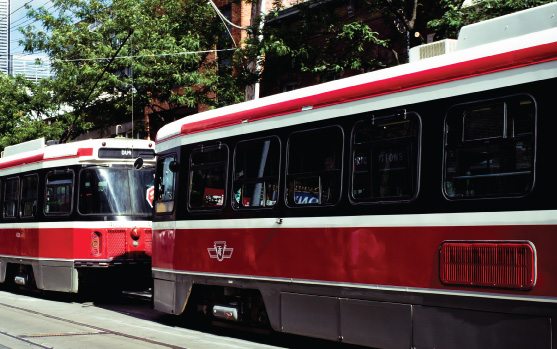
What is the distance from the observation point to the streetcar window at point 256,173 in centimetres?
948

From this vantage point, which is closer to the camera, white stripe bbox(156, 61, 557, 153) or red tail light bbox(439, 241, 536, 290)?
red tail light bbox(439, 241, 536, 290)

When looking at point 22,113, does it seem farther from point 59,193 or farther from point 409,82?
point 409,82

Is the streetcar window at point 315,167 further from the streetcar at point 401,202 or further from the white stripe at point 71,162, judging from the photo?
the white stripe at point 71,162

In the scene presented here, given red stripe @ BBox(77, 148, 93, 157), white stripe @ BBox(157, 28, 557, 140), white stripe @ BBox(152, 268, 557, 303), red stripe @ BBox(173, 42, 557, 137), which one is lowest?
white stripe @ BBox(152, 268, 557, 303)

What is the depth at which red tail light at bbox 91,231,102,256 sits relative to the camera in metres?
14.9

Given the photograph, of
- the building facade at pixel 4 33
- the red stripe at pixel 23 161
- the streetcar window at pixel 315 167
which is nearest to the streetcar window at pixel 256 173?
the streetcar window at pixel 315 167

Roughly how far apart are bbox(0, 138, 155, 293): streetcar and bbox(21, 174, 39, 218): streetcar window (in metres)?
0.14

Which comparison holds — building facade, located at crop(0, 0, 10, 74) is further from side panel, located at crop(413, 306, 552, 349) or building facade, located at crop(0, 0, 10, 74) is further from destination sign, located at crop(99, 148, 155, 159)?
side panel, located at crop(413, 306, 552, 349)

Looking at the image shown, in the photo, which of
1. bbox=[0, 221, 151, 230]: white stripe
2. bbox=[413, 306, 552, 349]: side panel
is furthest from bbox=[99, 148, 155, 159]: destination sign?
bbox=[413, 306, 552, 349]: side panel

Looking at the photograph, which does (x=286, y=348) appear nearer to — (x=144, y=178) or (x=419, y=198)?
(x=419, y=198)

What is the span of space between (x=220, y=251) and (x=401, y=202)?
11.5ft

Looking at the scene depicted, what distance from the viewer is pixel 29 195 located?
16.8 meters

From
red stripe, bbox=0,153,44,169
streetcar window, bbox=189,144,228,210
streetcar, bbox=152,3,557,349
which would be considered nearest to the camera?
streetcar, bbox=152,3,557,349

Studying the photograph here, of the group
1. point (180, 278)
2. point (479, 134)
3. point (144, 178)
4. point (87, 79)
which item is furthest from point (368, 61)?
point (87, 79)
